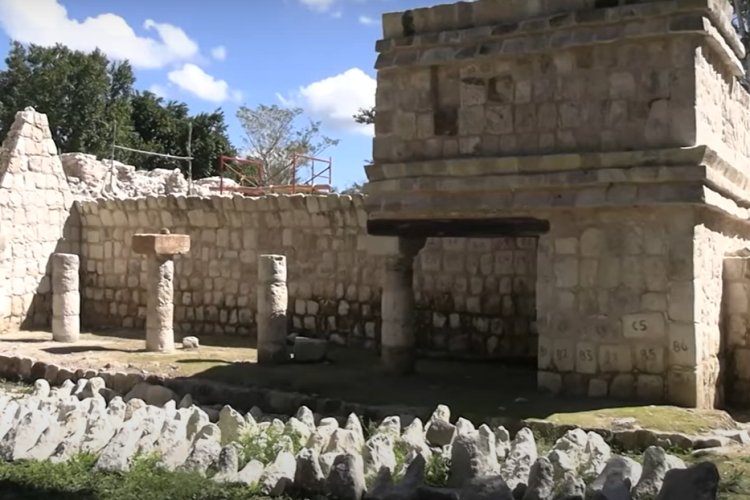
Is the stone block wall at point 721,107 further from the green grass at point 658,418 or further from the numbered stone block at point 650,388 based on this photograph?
the green grass at point 658,418

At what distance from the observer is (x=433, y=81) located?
1034 centimetres

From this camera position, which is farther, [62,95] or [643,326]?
[62,95]

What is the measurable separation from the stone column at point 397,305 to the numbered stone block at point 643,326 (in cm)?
294

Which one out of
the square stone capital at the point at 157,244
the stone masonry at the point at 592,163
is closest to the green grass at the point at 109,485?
the stone masonry at the point at 592,163

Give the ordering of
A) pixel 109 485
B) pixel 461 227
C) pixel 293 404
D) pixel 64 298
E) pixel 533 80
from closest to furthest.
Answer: pixel 109 485 → pixel 533 80 → pixel 293 404 → pixel 461 227 → pixel 64 298

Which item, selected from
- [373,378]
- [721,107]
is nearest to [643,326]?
[721,107]

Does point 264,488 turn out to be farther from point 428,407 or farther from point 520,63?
point 520,63

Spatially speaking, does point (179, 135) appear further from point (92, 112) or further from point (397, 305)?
point (397, 305)

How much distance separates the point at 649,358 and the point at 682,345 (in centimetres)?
38

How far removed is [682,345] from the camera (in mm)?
8664

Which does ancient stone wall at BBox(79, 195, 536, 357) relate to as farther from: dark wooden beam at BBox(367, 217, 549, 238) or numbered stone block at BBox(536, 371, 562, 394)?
numbered stone block at BBox(536, 371, 562, 394)

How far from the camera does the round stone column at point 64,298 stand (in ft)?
47.2

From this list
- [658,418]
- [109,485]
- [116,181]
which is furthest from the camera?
[116,181]

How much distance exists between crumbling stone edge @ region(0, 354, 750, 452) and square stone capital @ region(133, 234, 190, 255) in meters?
2.23
